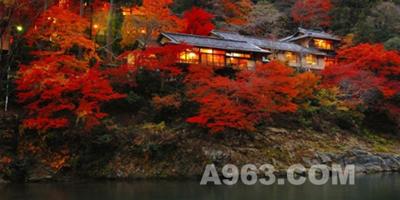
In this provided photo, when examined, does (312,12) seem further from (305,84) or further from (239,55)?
(305,84)

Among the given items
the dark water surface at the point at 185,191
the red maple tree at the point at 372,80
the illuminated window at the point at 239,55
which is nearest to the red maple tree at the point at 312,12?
the red maple tree at the point at 372,80

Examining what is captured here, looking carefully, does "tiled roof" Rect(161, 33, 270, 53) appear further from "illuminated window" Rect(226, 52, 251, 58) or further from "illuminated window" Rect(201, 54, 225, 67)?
"illuminated window" Rect(201, 54, 225, 67)

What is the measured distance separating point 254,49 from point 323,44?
1684 cm

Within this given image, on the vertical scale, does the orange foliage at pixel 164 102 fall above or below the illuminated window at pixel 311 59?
below

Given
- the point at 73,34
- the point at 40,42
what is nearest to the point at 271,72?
the point at 73,34

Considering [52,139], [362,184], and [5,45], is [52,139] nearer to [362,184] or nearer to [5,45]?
[5,45]

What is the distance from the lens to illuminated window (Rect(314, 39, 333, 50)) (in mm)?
60719

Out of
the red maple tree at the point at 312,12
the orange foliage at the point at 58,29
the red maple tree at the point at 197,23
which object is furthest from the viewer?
the red maple tree at the point at 312,12

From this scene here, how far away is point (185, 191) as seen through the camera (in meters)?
26.4

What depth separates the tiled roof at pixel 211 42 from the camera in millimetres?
44812

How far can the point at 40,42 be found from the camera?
37.6 metres

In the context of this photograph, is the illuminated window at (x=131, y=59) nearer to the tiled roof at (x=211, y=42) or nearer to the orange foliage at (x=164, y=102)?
the tiled roof at (x=211, y=42)

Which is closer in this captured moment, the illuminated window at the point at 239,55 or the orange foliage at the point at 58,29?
the orange foliage at the point at 58,29

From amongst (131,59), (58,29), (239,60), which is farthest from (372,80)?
(58,29)
